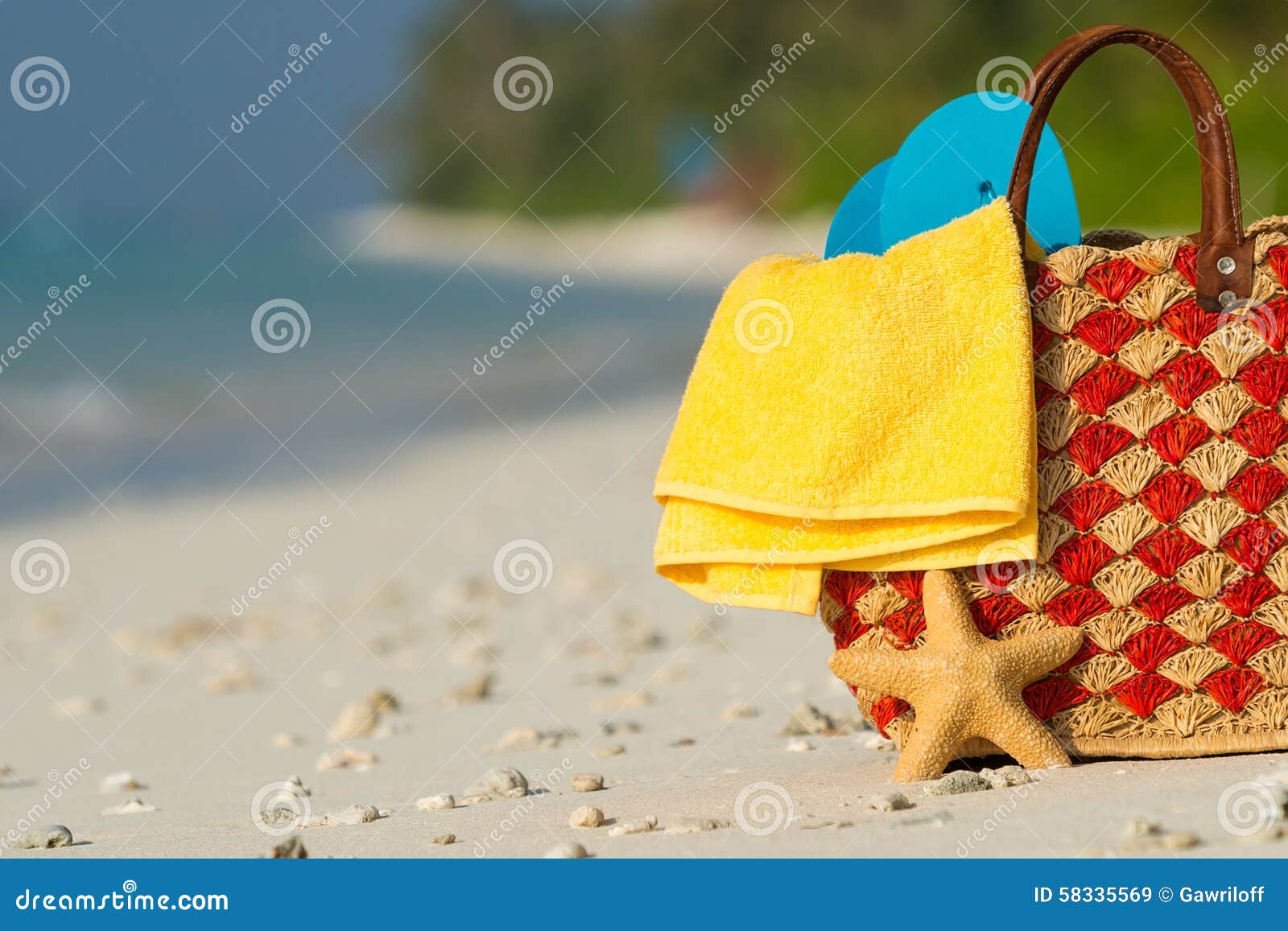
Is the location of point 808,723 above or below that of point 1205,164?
below

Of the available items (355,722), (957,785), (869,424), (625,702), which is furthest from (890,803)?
(355,722)

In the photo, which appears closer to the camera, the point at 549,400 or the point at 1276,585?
the point at 1276,585

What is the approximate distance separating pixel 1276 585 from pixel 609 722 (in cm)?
139

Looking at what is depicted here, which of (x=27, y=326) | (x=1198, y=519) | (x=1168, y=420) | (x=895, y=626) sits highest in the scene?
(x=27, y=326)

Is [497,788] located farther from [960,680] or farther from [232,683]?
[232,683]

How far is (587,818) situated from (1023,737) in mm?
664

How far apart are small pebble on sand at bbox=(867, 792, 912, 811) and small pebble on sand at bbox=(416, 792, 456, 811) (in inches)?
28.3

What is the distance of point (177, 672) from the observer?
3775 millimetres

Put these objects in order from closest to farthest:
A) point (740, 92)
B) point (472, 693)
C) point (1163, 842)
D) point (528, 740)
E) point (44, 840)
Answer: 1. point (1163, 842)
2. point (44, 840)
3. point (528, 740)
4. point (472, 693)
5. point (740, 92)

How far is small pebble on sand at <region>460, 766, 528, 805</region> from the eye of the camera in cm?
231

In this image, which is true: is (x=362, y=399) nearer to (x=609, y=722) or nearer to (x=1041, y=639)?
(x=609, y=722)

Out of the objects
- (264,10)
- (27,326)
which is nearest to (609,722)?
(27,326)

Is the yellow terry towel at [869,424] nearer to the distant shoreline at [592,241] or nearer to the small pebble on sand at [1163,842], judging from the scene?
the small pebble on sand at [1163,842]

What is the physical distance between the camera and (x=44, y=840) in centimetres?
215
